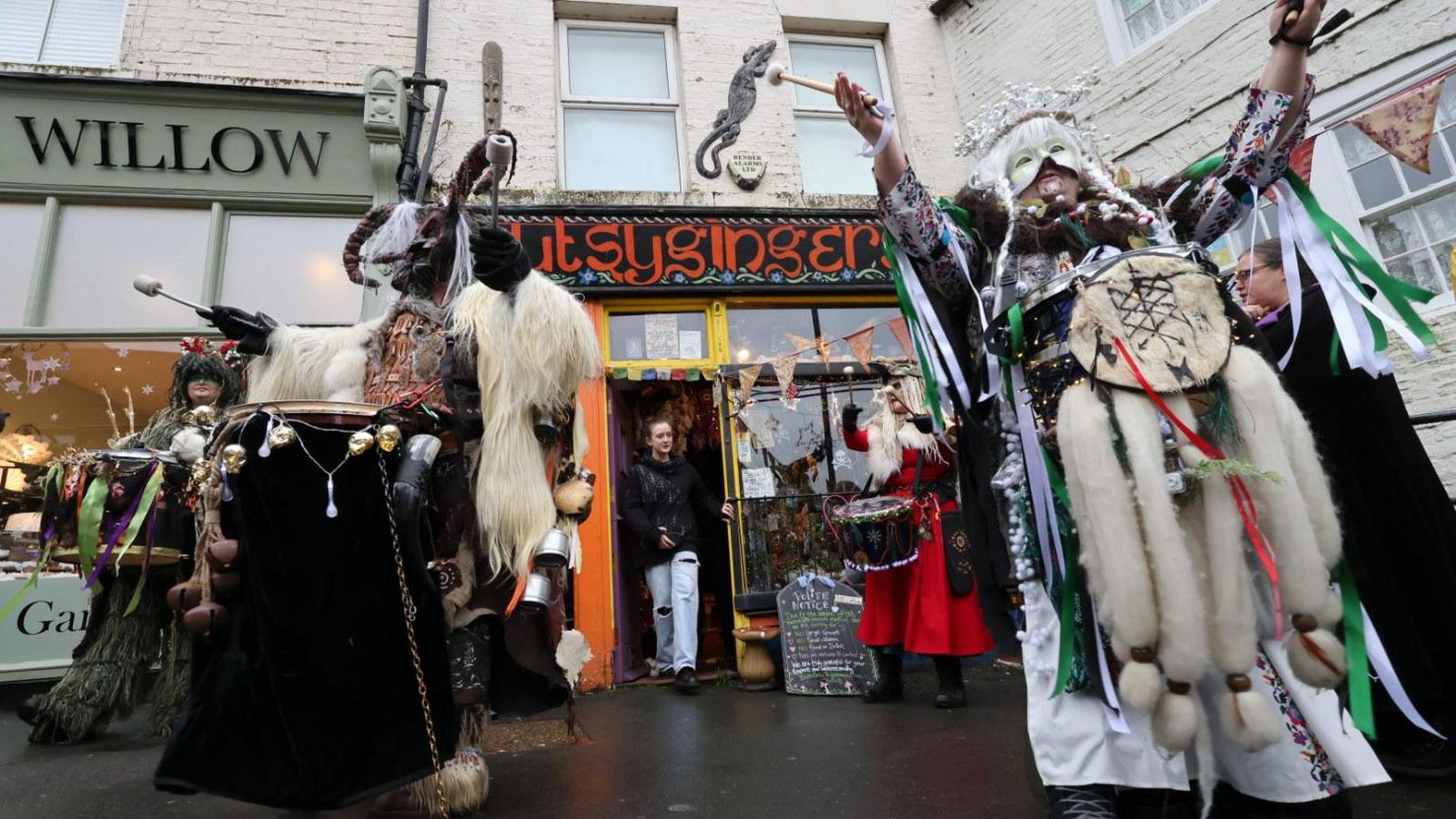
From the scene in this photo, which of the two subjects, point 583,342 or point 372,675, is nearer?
point 372,675

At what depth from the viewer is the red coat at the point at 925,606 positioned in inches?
158

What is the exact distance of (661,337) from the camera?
597cm

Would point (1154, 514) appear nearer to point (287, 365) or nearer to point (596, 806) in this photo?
point (596, 806)

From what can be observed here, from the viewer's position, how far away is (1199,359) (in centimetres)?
151

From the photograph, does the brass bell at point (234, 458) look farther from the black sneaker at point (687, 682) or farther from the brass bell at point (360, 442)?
the black sneaker at point (687, 682)

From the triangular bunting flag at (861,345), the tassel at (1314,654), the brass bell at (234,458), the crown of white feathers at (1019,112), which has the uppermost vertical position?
the triangular bunting flag at (861,345)

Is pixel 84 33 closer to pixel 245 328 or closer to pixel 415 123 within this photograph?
pixel 415 123

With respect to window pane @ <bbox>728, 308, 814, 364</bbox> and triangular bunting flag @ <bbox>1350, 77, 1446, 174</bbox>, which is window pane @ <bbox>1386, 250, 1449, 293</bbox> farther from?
window pane @ <bbox>728, 308, 814, 364</bbox>

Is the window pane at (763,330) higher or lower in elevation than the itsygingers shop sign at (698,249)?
lower

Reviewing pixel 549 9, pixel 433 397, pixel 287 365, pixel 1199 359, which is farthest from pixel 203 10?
pixel 1199 359

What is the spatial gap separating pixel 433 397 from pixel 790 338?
4089 millimetres

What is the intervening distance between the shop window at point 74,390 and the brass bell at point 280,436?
13.5 feet

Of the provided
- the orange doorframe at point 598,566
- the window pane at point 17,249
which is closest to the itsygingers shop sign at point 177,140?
the window pane at point 17,249

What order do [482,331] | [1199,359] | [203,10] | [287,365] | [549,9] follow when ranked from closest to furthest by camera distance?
[1199,359], [482,331], [287,365], [203,10], [549,9]
